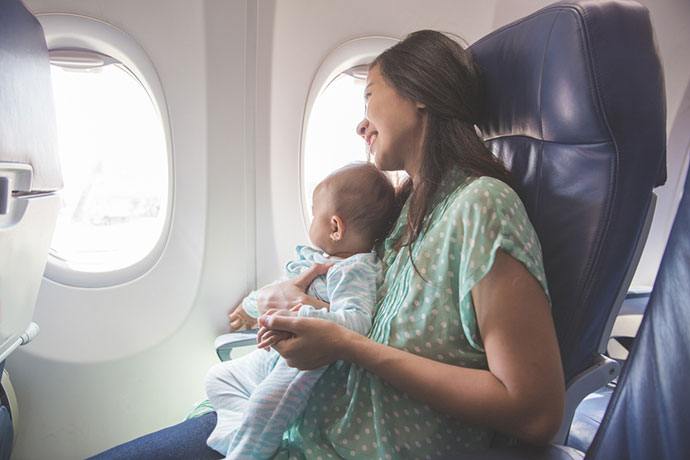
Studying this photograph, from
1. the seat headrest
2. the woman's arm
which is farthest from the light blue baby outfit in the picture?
the seat headrest

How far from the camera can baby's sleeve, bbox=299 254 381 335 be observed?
108cm

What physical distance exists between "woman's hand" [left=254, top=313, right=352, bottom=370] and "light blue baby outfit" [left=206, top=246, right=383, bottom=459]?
0.07 meters

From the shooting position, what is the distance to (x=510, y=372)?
0.84 m

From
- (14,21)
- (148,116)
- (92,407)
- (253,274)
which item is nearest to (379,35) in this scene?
(148,116)

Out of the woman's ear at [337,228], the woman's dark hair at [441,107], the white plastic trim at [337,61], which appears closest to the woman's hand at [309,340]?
the woman's dark hair at [441,107]

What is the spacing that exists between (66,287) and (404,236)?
145 centimetres

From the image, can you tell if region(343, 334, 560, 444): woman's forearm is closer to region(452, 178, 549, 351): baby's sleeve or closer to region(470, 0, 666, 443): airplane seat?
region(452, 178, 549, 351): baby's sleeve

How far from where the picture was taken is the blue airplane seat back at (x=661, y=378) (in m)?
0.75

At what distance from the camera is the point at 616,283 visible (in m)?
0.96

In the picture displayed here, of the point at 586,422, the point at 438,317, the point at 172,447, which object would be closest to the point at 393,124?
the point at 438,317

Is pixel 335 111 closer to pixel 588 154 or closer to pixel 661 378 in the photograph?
pixel 588 154

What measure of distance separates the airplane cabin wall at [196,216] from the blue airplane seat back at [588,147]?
117 cm

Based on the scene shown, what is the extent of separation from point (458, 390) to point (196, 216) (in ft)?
4.73

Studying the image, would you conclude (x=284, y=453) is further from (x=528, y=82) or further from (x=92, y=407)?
(x=92, y=407)
